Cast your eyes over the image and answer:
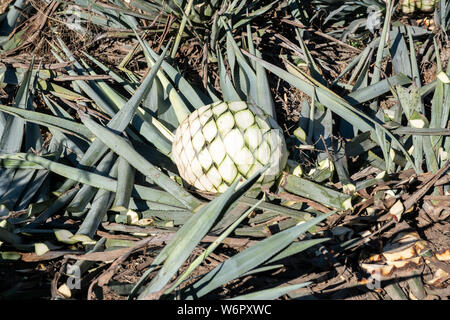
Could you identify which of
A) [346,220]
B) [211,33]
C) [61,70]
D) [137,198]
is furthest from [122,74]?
[346,220]

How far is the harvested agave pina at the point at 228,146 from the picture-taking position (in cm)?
187

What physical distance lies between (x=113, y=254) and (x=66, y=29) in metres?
1.50

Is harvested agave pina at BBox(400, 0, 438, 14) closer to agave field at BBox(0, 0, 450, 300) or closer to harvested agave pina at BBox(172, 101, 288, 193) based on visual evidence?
agave field at BBox(0, 0, 450, 300)

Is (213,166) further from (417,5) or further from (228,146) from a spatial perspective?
(417,5)

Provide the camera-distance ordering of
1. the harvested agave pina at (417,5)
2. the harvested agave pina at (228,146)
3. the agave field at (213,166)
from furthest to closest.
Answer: the harvested agave pina at (417,5), the harvested agave pina at (228,146), the agave field at (213,166)

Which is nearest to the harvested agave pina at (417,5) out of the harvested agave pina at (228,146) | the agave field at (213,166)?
the agave field at (213,166)

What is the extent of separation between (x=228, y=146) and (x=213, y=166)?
0.10m

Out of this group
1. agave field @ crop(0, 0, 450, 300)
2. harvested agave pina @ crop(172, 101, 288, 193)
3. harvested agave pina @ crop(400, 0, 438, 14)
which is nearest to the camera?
agave field @ crop(0, 0, 450, 300)

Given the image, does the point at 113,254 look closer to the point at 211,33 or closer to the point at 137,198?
the point at 137,198

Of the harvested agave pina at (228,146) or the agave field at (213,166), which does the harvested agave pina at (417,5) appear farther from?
the harvested agave pina at (228,146)

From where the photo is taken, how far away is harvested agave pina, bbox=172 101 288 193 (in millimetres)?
1871

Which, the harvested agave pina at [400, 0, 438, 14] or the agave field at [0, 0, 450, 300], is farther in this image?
the harvested agave pina at [400, 0, 438, 14]

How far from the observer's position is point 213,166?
6.21ft

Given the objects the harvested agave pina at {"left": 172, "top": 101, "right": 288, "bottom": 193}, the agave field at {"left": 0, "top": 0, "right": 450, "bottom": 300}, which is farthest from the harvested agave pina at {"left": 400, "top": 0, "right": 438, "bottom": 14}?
the harvested agave pina at {"left": 172, "top": 101, "right": 288, "bottom": 193}
